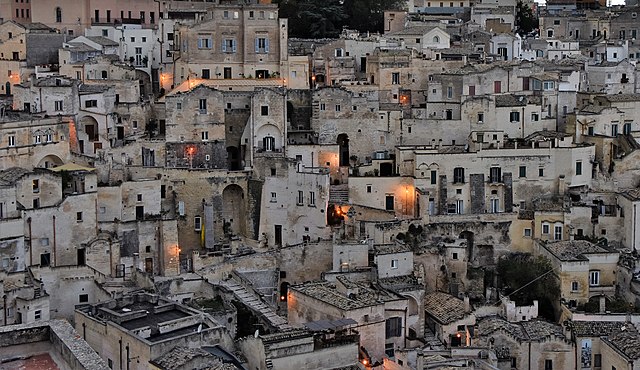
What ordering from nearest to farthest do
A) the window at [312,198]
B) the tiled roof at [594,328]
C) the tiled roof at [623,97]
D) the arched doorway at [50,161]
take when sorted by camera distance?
1. the tiled roof at [594,328]
2. the arched doorway at [50,161]
3. the window at [312,198]
4. the tiled roof at [623,97]

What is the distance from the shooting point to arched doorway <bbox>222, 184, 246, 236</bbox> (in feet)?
150

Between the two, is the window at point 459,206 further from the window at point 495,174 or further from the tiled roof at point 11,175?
the tiled roof at point 11,175

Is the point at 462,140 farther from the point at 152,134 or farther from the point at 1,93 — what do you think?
the point at 1,93

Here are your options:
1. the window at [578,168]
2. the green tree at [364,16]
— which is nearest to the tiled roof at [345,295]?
the window at [578,168]

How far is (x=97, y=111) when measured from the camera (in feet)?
155

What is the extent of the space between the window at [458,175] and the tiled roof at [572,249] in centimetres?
434

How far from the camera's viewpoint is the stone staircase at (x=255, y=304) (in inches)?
1422

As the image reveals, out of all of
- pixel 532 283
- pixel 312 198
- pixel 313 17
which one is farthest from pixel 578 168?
pixel 313 17

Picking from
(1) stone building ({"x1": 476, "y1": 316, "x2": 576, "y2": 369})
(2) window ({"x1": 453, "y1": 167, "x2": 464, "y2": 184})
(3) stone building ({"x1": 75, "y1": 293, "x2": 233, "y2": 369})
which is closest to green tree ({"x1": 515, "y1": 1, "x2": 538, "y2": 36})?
(2) window ({"x1": 453, "y1": 167, "x2": 464, "y2": 184})

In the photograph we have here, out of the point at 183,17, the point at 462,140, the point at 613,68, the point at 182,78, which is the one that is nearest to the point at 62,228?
the point at 182,78

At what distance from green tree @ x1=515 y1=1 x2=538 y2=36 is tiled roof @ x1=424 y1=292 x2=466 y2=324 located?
35671 mm

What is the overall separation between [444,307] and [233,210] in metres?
10.4

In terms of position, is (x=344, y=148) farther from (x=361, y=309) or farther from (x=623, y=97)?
(x=361, y=309)

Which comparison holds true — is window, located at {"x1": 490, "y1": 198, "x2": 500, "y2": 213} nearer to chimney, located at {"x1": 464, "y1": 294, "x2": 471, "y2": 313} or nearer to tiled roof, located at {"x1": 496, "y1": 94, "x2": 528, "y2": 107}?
A: tiled roof, located at {"x1": 496, "y1": 94, "x2": 528, "y2": 107}
